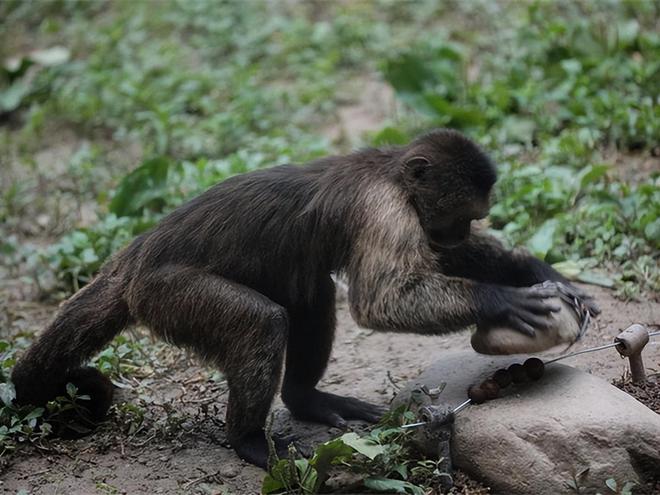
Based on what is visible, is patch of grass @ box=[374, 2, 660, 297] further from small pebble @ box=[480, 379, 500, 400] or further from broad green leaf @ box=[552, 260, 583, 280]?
small pebble @ box=[480, 379, 500, 400]

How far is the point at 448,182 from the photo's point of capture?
5.45 meters

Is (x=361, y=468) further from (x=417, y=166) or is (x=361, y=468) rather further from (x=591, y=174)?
(x=591, y=174)

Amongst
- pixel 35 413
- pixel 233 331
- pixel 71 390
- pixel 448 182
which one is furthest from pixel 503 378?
pixel 35 413

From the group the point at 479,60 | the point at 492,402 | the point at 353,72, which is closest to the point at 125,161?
the point at 353,72

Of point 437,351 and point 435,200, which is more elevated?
point 435,200

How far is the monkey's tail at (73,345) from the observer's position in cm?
552

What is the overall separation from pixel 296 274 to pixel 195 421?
3.54 ft

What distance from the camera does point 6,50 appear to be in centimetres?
1241

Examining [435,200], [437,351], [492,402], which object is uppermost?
[435,200]

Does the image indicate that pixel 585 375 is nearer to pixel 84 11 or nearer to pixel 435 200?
pixel 435 200

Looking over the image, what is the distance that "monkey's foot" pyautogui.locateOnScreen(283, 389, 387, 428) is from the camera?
5734mm

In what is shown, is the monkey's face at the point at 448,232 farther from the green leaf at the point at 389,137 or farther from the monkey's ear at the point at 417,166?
the green leaf at the point at 389,137

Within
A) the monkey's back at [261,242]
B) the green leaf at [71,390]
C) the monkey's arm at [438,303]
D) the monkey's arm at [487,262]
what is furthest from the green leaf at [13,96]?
the monkey's arm at [438,303]

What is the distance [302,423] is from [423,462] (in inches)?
47.2
